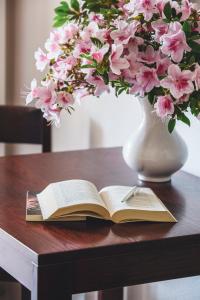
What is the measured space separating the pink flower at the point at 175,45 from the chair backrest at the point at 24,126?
108 cm

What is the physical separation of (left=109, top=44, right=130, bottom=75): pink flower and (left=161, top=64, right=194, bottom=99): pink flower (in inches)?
3.7

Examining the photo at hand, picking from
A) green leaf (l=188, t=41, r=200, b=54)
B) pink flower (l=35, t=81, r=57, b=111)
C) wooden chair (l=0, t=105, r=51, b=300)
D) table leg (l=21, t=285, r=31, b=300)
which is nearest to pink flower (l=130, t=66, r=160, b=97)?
green leaf (l=188, t=41, r=200, b=54)

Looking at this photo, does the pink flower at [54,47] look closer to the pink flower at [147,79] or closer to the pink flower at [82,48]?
the pink flower at [82,48]

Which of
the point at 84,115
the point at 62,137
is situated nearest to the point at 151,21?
the point at 84,115

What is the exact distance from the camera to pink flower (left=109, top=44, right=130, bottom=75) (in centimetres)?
144

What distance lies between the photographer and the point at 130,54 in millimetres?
1475

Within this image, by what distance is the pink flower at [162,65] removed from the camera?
1.47 m

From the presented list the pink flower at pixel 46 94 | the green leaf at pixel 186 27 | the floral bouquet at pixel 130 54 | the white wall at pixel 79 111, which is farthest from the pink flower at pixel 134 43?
the white wall at pixel 79 111

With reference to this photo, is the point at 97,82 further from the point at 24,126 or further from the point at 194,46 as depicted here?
the point at 24,126

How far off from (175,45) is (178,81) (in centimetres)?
8

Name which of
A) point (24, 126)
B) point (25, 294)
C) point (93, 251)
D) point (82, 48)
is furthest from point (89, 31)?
point (24, 126)

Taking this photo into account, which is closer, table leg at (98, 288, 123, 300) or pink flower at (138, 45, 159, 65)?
pink flower at (138, 45, 159, 65)

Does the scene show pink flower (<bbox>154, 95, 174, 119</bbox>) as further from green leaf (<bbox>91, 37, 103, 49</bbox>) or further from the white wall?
the white wall

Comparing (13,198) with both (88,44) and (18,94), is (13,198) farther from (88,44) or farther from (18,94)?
(18,94)
